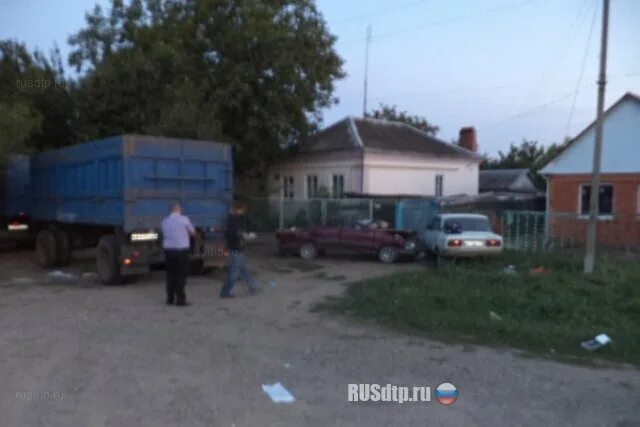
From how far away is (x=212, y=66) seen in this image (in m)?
23.4

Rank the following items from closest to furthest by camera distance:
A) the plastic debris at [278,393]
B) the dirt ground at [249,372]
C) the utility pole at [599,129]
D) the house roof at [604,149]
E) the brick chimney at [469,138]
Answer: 1. the dirt ground at [249,372]
2. the plastic debris at [278,393]
3. the utility pole at [599,129]
4. the house roof at [604,149]
5. the brick chimney at [469,138]

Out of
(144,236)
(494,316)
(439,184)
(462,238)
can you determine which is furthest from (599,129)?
(439,184)

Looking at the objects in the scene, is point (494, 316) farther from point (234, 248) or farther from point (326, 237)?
point (326, 237)

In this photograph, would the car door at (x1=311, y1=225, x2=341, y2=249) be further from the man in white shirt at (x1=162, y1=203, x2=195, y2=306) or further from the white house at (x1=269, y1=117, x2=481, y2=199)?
the man in white shirt at (x1=162, y1=203, x2=195, y2=306)

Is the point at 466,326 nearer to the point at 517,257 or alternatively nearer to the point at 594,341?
the point at 594,341

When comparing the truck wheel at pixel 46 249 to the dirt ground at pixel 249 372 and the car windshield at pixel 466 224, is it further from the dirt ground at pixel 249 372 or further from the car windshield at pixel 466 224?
the car windshield at pixel 466 224

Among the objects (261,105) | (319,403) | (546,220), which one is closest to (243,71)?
(261,105)

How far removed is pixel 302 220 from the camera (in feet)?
80.7

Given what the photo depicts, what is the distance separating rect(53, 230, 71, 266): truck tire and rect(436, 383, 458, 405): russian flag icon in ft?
40.2

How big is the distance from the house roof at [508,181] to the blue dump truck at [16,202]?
84.2 feet

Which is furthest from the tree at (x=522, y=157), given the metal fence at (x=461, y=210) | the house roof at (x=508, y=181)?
the metal fence at (x=461, y=210)

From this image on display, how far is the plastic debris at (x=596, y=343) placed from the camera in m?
8.02

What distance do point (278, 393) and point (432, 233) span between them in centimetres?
1217

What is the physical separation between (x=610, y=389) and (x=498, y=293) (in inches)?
190
